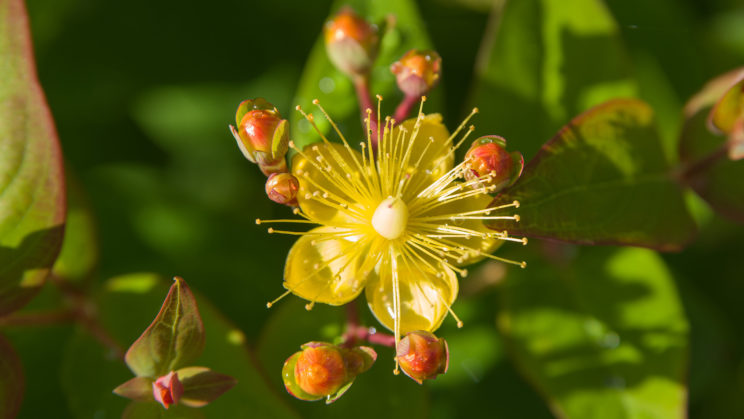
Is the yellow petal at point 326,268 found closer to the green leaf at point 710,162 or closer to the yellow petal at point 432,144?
the yellow petal at point 432,144

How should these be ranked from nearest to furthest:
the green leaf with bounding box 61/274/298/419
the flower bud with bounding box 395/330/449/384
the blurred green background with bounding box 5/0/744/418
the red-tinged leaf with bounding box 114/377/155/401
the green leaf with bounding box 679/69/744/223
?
the flower bud with bounding box 395/330/449/384 → the red-tinged leaf with bounding box 114/377/155/401 → the green leaf with bounding box 61/274/298/419 → the green leaf with bounding box 679/69/744/223 → the blurred green background with bounding box 5/0/744/418

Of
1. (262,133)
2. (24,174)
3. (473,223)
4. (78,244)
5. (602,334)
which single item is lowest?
(602,334)

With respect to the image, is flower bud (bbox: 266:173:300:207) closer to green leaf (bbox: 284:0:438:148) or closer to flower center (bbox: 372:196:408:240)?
flower center (bbox: 372:196:408:240)

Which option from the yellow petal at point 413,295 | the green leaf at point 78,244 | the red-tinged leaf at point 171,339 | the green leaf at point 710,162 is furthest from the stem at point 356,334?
the green leaf at point 710,162

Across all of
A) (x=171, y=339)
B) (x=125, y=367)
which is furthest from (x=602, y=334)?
(x=125, y=367)

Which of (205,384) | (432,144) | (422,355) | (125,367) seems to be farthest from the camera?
(125,367)

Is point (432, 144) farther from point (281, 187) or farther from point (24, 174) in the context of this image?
point (24, 174)

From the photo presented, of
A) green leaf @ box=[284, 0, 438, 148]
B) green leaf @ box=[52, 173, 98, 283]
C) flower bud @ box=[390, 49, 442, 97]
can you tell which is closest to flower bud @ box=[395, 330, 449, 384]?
flower bud @ box=[390, 49, 442, 97]

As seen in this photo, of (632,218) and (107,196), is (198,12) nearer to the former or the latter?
(107,196)
